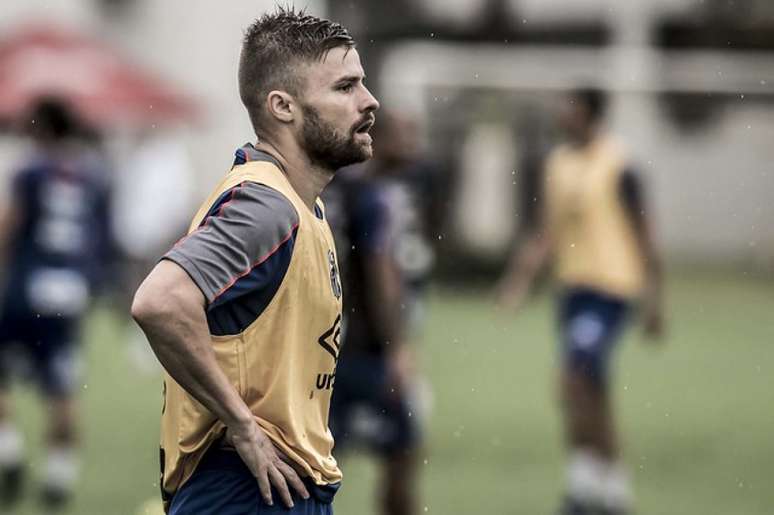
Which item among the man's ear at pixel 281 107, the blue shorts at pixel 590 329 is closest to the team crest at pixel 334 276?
the man's ear at pixel 281 107

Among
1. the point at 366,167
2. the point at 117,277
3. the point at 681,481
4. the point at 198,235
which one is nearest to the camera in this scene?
the point at 198,235

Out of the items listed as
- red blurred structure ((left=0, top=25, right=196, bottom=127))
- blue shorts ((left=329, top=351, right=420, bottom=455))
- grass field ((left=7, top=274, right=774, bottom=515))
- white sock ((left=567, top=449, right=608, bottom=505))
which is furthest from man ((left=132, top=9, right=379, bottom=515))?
red blurred structure ((left=0, top=25, right=196, bottom=127))

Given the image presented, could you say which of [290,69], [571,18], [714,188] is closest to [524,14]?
[571,18]

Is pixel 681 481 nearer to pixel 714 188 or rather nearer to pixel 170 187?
pixel 170 187

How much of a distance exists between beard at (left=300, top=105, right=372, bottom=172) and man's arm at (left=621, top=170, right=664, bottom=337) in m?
5.47

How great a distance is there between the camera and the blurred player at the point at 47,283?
30.4 feet

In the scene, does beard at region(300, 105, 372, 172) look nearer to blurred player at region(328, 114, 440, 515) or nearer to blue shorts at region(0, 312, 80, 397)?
blurred player at region(328, 114, 440, 515)

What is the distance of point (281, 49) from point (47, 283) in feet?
19.2

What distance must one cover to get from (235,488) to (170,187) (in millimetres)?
16535

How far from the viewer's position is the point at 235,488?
3852 mm

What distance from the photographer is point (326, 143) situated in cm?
392

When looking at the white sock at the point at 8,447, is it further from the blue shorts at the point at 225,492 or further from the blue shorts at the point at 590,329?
the blue shorts at the point at 225,492

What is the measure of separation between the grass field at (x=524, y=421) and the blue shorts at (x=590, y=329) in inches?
32.4

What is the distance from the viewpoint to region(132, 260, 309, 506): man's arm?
141 inches
